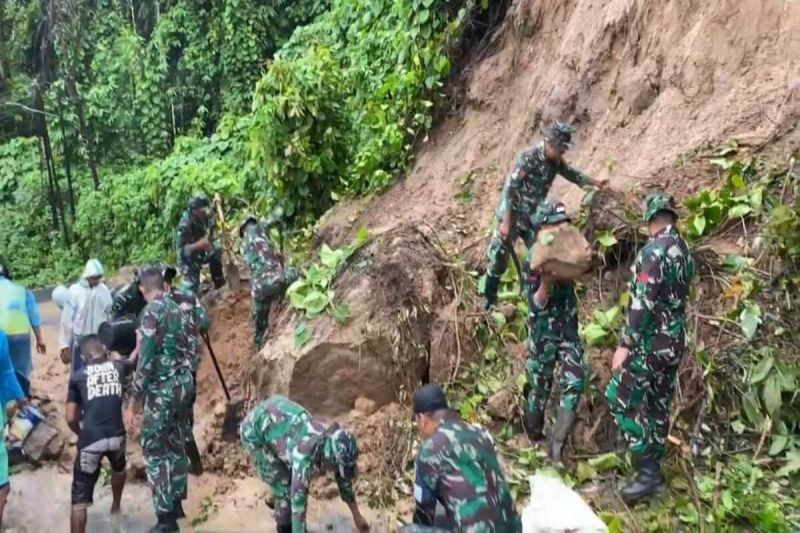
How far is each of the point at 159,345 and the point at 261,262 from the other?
238 centimetres

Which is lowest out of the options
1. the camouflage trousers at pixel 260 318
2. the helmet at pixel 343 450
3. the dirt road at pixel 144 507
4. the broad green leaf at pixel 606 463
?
the dirt road at pixel 144 507

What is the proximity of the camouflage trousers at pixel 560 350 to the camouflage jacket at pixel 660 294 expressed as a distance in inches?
26.0

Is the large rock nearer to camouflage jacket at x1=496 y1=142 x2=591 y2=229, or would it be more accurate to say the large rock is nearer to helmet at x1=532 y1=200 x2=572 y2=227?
camouflage jacket at x1=496 y1=142 x2=591 y2=229

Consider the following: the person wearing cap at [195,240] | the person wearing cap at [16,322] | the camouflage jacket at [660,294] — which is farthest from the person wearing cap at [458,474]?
the person wearing cap at [195,240]

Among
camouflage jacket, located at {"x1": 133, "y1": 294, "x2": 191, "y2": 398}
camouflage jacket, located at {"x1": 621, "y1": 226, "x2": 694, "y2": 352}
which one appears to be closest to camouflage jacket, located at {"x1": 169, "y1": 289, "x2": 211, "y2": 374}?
camouflage jacket, located at {"x1": 133, "y1": 294, "x2": 191, "y2": 398}

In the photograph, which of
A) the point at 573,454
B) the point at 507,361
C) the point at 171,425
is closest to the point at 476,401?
the point at 507,361

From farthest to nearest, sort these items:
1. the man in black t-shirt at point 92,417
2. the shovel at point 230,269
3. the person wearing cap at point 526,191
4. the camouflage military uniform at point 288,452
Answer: the shovel at point 230,269
the person wearing cap at point 526,191
the man in black t-shirt at point 92,417
the camouflage military uniform at point 288,452

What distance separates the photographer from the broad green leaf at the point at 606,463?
240 inches

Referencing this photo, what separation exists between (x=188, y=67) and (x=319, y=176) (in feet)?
34.0

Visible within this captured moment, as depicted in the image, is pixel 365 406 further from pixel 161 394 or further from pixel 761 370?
pixel 761 370

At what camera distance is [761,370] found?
6102 mm

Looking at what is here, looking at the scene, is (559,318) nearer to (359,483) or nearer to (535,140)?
(359,483)

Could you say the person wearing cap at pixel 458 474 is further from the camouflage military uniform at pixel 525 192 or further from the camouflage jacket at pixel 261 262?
the camouflage jacket at pixel 261 262

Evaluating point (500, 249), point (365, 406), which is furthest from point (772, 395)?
point (365, 406)
